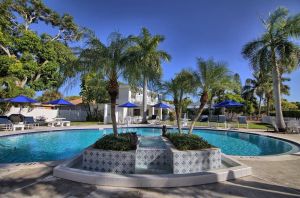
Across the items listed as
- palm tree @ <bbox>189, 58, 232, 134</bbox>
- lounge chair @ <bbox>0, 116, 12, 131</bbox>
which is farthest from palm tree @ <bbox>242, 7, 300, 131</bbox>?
lounge chair @ <bbox>0, 116, 12, 131</bbox>

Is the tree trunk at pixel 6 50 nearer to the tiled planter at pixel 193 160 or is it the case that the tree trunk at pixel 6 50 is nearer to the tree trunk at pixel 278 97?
the tiled planter at pixel 193 160

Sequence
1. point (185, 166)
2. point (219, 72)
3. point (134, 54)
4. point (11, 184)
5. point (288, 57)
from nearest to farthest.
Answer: point (11, 184)
point (185, 166)
point (134, 54)
point (219, 72)
point (288, 57)

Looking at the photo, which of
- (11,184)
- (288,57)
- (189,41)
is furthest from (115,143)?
(288,57)

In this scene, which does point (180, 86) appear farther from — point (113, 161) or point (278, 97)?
point (278, 97)

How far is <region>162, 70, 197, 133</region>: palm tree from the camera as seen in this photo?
10164 millimetres

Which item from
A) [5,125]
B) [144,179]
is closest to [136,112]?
[5,125]

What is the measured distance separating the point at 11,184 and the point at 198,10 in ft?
42.6

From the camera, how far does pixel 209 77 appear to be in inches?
372

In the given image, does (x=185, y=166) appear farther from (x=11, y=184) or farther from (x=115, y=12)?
(x=115, y=12)

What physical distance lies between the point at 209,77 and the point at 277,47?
1111cm

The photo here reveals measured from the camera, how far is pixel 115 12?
1360 cm

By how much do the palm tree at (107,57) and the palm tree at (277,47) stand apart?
1402 centimetres

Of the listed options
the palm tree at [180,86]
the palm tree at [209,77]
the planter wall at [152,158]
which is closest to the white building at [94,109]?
the palm tree at [180,86]

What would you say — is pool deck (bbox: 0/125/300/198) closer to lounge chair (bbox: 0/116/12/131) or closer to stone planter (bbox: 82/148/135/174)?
stone planter (bbox: 82/148/135/174)
